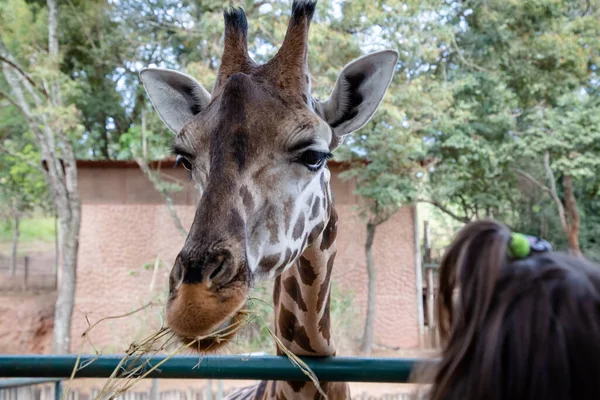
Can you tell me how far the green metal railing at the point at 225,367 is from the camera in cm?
156

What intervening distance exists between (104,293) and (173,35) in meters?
4.95

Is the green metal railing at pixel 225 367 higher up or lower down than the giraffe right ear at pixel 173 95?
lower down

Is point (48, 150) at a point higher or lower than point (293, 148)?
higher

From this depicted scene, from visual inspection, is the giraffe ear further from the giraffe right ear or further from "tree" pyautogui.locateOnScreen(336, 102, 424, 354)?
"tree" pyautogui.locateOnScreen(336, 102, 424, 354)

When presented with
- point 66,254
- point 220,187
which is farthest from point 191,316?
point 66,254

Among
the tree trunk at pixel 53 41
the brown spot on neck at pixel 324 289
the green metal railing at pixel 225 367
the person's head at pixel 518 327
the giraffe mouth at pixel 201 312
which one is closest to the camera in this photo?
the person's head at pixel 518 327

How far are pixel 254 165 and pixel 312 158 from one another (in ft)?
0.74

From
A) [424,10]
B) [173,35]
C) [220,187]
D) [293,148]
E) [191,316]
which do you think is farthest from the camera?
[173,35]

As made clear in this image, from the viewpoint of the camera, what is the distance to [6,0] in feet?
30.5

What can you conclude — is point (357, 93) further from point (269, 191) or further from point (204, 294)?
point (204, 294)

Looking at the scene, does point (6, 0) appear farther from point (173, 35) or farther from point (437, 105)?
point (437, 105)

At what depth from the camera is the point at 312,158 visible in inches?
73.4

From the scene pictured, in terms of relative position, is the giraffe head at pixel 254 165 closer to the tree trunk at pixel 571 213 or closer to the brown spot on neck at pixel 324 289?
the brown spot on neck at pixel 324 289

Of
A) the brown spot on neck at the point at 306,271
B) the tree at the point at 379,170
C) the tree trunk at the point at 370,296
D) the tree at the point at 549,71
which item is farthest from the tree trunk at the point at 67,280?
the brown spot on neck at the point at 306,271
